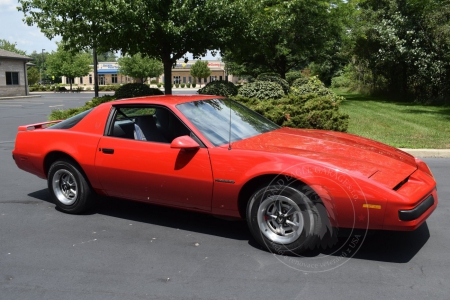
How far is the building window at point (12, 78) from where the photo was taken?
151 ft

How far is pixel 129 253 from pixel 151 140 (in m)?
1.30

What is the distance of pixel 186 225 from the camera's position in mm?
5191

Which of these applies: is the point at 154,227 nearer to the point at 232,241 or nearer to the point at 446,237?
the point at 232,241

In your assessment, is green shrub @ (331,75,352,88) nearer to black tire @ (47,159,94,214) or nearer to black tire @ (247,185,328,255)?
black tire @ (47,159,94,214)

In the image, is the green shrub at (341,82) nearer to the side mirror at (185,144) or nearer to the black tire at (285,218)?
the side mirror at (185,144)

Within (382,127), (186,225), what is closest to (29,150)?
(186,225)

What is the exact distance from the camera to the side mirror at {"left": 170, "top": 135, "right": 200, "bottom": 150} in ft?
14.6

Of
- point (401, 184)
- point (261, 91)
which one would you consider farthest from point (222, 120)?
point (261, 91)

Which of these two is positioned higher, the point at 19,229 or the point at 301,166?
the point at 301,166

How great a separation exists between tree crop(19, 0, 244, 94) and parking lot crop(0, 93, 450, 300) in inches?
404

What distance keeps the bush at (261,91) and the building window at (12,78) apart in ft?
127

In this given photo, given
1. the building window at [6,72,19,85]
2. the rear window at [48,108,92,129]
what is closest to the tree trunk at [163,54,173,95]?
the rear window at [48,108,92,129]

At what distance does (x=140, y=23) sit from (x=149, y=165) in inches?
435

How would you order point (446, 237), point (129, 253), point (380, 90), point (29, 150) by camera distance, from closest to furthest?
point (129, 253) < point (446, 237) < point (29, 150) < point (380, 90)
